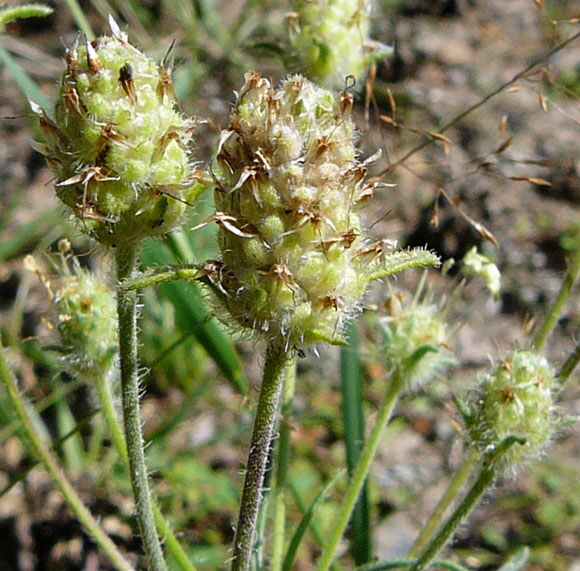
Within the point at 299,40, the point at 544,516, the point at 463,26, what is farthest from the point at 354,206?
the point at 463,26

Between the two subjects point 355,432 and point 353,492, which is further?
point 355,432

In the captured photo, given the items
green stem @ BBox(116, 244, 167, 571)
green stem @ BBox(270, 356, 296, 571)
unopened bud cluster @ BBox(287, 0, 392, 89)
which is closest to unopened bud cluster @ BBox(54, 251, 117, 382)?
green stem @ BBox(116, 244, 167, 571)

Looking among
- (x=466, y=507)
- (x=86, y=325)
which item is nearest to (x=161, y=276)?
(x=86, y=325)

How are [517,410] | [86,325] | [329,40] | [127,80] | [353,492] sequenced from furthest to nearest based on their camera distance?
[329,40]
[353,492]
[86,325]
[517,410]
[127,80]

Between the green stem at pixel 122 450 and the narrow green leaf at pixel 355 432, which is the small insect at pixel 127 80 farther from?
the narrow green leaf at pixel 355 432

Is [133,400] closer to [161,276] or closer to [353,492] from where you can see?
[161,276]

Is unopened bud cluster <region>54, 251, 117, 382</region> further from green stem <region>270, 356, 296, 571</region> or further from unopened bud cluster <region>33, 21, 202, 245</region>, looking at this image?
unopened bud cluster <region>33, 21, 202, 245</region>

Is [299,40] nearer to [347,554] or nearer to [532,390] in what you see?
[532,390]

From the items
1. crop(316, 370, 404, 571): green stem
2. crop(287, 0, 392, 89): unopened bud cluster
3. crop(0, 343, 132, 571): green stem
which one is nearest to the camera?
crop(0, 343, 132, 571): green stem
